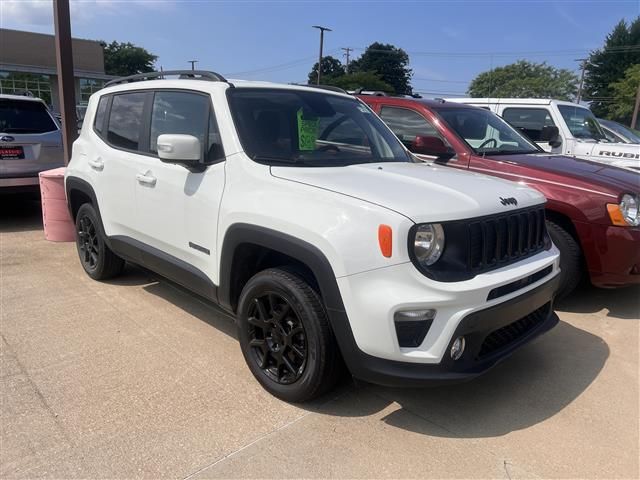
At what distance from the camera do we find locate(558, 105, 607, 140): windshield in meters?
8.07

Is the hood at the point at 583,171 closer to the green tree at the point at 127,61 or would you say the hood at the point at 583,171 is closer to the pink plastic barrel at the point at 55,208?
the pink plastic barrel at the point at 55,208

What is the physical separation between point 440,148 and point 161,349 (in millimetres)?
3350

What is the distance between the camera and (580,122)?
8.32 metres

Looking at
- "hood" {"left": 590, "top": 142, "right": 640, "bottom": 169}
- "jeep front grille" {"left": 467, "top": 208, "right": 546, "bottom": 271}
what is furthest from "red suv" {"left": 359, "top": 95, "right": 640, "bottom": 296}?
"hood" {"left": 590, "top": 142, "right": 640, "bottom": 169}

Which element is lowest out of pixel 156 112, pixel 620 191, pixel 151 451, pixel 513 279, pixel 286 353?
pixel 151 451

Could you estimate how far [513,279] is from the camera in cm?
274

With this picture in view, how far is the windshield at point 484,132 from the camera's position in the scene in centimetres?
553

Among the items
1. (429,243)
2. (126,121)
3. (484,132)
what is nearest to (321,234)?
(429,243)

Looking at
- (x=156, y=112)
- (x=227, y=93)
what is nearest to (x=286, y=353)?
(x=227, y=93)

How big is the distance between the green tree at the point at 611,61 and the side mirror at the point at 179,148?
71.3 m

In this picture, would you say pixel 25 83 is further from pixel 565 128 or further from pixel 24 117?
pixel 565 128

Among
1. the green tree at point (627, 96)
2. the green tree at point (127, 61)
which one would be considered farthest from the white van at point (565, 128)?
the green tree at point (127, 61)

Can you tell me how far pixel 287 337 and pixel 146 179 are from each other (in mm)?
1787

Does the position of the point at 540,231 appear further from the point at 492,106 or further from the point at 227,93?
the point at 492,106
